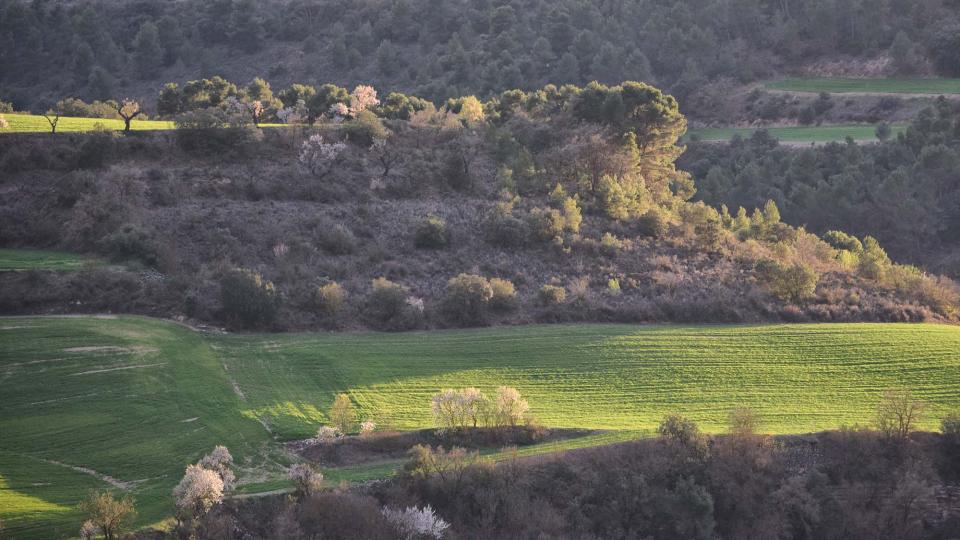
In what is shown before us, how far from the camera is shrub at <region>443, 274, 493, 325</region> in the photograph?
41.3 meters

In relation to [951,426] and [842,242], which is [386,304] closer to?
[951,426]

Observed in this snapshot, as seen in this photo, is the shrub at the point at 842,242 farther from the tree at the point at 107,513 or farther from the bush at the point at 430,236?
the tree at the point at 107,513

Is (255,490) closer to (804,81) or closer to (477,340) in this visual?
(477,340)

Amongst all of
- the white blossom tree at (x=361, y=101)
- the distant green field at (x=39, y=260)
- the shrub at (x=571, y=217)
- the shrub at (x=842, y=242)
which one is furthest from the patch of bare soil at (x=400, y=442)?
the shrub at (x=842, y=242)

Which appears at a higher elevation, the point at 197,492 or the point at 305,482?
the point at 197,492

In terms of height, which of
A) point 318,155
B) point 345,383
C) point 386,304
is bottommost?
point 345,383

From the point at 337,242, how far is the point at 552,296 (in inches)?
373

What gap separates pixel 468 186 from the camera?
53250 mm

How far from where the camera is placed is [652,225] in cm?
5231

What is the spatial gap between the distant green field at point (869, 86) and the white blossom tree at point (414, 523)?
220 ft

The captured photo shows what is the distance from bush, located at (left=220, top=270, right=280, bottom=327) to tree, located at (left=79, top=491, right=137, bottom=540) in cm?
1515

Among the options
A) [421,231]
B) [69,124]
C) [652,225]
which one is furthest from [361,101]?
[652,225]

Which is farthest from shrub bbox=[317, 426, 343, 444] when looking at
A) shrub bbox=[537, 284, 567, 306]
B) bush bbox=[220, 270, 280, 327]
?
shrub bbox=[537, 284, 567, 306]

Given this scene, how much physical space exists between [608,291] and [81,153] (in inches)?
921
